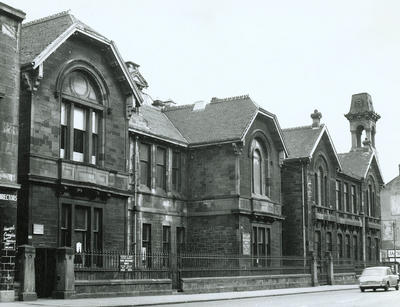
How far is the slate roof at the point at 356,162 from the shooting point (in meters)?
53.3

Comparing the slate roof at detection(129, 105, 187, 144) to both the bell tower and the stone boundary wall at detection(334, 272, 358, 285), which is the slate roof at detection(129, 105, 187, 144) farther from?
the bell tower

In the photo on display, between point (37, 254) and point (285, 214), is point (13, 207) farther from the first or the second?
point (285, 214)

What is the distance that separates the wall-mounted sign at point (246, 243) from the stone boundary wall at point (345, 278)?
30.0 ft

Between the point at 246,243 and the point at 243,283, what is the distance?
3021 mm

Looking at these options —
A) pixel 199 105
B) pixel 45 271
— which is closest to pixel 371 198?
pixel 199 105

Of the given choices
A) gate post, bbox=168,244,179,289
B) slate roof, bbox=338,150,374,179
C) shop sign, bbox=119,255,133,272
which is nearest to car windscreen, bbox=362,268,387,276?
gate post, bbox=168,244,179,289

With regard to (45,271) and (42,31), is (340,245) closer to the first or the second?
(42,31)

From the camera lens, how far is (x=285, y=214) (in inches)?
1693

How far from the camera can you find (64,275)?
22703 millimetres

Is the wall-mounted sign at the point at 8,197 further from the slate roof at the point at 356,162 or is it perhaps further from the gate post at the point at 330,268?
the slate roof at the point at 356,162

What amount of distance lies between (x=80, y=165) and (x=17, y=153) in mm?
4001

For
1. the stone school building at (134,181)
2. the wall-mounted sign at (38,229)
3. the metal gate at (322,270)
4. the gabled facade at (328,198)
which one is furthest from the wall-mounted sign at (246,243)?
the wall-mounted sign at (38,229)

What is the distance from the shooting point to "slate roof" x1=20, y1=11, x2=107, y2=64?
25609 mm

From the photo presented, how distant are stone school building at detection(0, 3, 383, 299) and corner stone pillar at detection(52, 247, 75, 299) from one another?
0.05m
